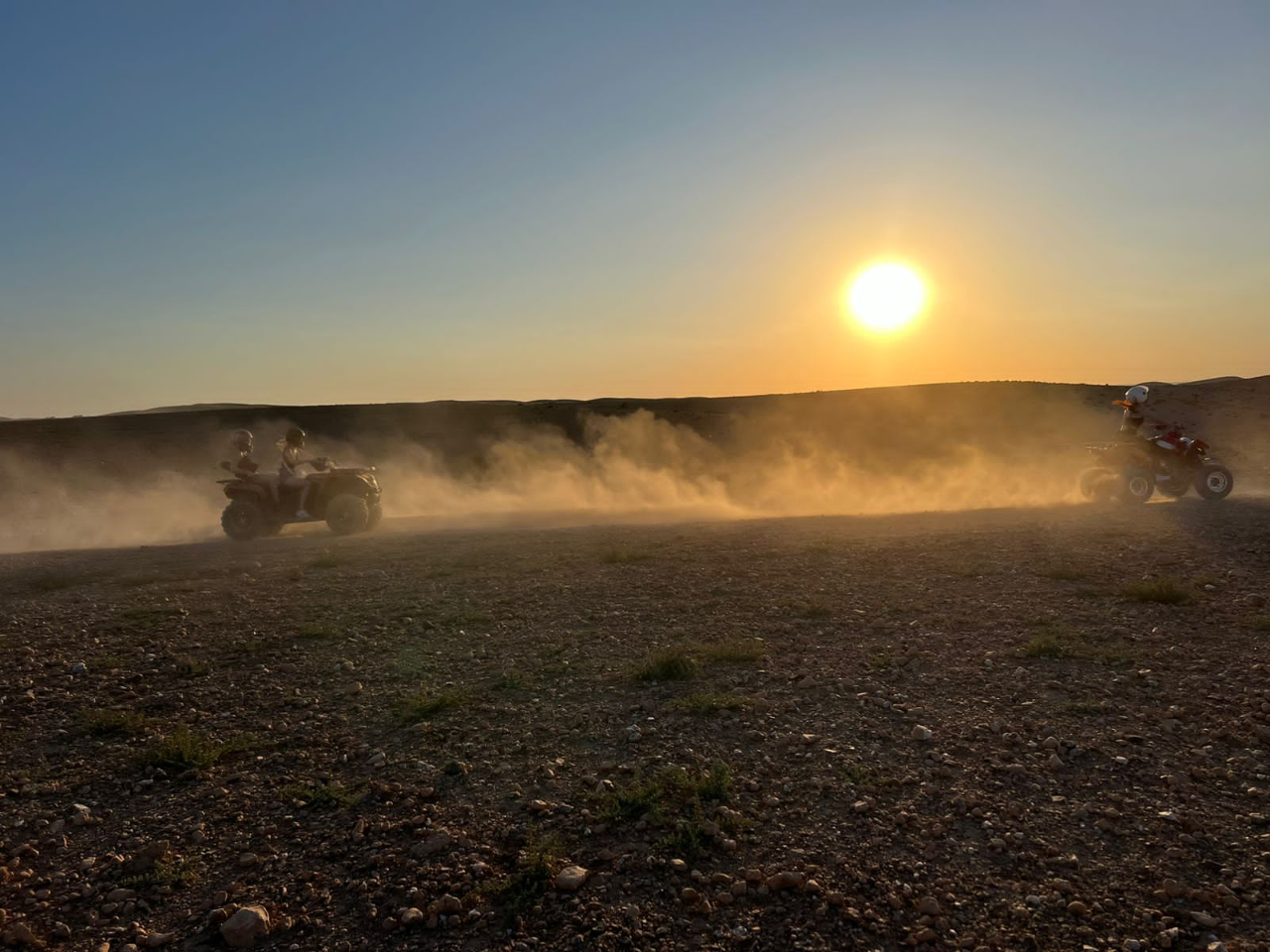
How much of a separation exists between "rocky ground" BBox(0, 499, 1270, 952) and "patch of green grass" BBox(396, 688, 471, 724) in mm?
32

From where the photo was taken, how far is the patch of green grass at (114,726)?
19.6ft

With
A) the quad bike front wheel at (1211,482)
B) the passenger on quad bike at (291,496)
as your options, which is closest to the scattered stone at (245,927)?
the passenger on quad bike at (291,496)

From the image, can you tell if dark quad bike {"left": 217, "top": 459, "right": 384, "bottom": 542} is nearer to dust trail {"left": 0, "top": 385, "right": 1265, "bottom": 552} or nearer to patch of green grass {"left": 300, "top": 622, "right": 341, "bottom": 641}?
dust trail {"left": 0, "top": 385, "right": 1265, "bottom": 552}

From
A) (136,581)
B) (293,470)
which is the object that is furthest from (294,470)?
(136,581)

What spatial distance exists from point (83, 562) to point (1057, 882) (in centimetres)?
1574

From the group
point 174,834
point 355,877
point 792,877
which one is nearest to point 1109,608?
point 792,877

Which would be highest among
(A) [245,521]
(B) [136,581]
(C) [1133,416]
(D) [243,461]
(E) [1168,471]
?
(C) [1133,416]

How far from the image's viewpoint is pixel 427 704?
6.20 metres

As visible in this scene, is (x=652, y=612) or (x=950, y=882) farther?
(x=652, y=612)

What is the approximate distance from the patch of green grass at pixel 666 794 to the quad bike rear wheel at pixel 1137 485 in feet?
52.0

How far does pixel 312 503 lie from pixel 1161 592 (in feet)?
50.9

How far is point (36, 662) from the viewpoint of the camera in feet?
25.2

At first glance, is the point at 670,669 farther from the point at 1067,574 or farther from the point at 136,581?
the point at 136,581

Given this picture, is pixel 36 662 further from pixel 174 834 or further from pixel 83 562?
pixel 83 562
